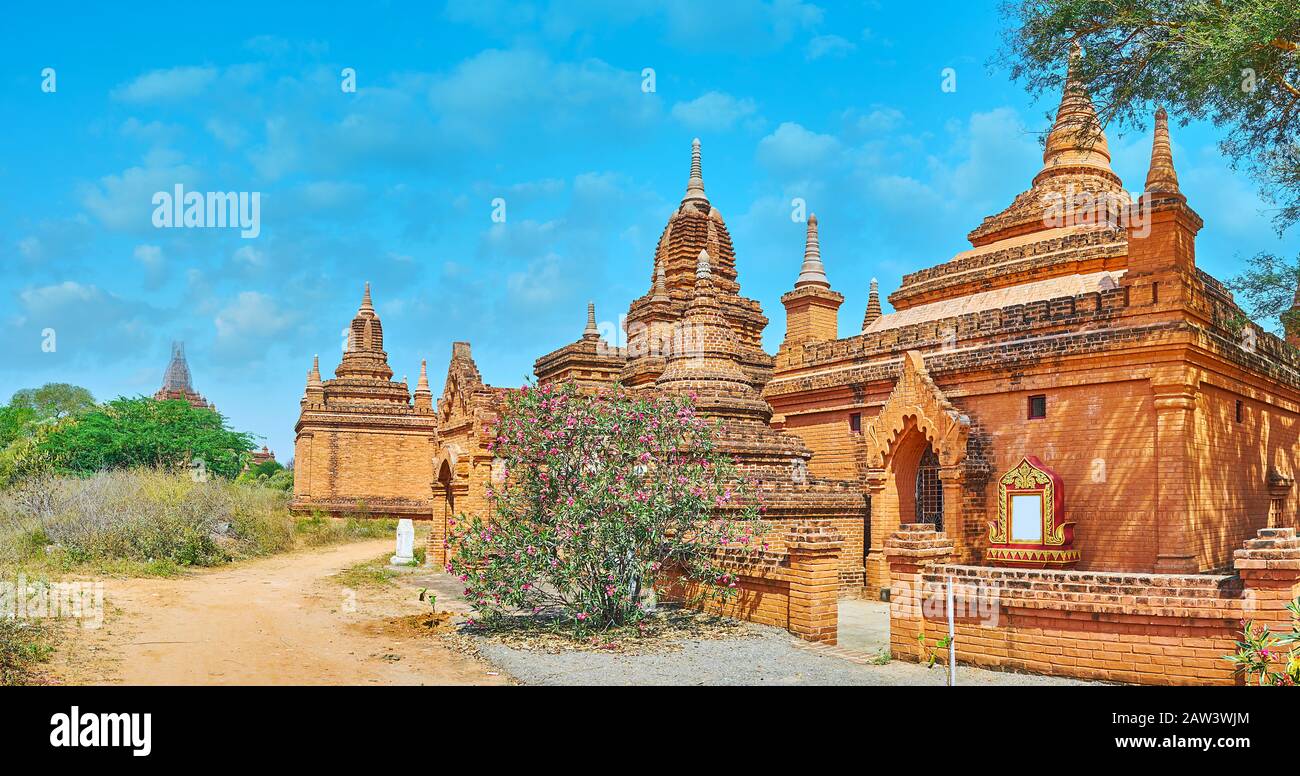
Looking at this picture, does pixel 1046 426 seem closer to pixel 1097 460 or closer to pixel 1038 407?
pixel 1038 407

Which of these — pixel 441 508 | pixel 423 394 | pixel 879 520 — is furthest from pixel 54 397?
pixel 879 520

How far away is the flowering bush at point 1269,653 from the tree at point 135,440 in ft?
111

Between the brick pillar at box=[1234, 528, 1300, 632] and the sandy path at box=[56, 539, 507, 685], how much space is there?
7403 millimetres

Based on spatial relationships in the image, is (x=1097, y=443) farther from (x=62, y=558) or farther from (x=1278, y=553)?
(x=62, y=558)

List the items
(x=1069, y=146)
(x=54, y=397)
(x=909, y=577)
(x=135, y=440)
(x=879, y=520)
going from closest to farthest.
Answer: (x=909, y=577) < (x=879, y=520) < (x=1069, y=146) < (x=135, y=440) < (x=54, y=397)

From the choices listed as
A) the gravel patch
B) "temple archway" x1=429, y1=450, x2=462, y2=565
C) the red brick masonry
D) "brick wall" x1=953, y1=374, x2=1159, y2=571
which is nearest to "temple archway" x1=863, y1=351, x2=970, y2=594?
"brick wall" x1=953, y1=374, x2=1159, y2=571

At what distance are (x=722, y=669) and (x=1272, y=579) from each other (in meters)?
5.41

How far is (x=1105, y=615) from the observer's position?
9.36 meters

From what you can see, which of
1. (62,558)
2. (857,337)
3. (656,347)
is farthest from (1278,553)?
(62,558)

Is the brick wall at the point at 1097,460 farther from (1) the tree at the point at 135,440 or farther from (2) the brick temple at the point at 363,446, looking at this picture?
(1) the tree at the point at 135,440

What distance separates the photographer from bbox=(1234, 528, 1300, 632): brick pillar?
845cm

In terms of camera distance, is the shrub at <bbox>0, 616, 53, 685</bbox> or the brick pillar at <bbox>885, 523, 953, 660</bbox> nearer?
the shrub at <bbox>0, 616, 53, 685</bbox>

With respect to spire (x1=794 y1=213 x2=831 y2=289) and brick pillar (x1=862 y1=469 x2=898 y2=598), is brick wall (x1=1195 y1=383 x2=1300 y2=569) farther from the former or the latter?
spire (x1=794 y1=213 x2=831 y2=289)
